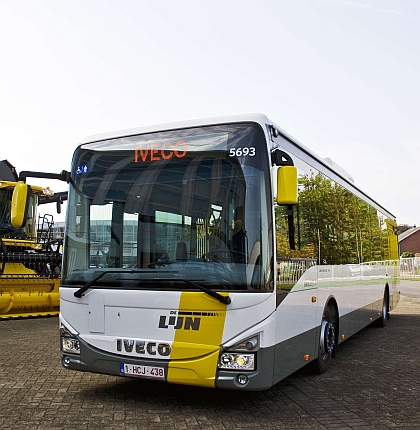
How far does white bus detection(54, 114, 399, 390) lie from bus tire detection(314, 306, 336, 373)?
2.28ft

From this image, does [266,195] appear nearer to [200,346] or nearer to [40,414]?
[200,346]

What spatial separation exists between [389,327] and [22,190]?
31.7ft

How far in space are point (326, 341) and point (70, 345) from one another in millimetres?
3445

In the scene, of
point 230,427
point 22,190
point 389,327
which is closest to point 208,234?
point 230,427

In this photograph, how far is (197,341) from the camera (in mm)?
5445

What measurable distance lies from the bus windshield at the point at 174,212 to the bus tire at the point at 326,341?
7.96 feet

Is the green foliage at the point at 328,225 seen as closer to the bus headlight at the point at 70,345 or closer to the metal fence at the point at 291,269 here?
the metal fence at the point at 291,269

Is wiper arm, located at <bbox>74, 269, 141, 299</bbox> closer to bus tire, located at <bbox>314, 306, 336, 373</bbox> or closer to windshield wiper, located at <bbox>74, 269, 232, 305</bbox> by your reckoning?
windshield wiper, located at <bbox>74, 269, 232, 305</bbox>

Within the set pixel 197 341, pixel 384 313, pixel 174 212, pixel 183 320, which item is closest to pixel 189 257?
pixel 174 212

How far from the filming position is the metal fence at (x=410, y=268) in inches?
1758

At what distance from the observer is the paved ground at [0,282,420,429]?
5.39 meters

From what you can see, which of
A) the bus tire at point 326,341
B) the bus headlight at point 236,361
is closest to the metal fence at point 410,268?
the bus tire at point 326,341

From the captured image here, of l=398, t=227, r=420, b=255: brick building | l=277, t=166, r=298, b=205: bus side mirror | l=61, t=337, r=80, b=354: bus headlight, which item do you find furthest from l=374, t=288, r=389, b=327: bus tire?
l=398, t=227, r=420, b=255: brick building

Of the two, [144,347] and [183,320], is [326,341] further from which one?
[144,347]
